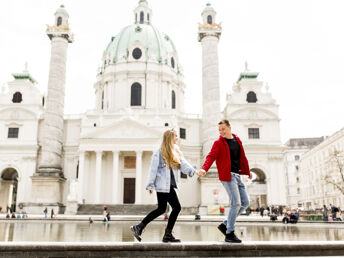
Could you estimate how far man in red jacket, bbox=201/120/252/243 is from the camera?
6.18 metres

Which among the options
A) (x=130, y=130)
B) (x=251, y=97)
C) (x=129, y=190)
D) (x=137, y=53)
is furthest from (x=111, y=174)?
(x=251, y=97)

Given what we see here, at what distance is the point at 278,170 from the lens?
155ft

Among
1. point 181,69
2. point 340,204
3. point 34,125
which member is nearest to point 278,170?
point 340,204

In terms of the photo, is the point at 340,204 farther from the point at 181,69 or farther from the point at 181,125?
the point at 181,69

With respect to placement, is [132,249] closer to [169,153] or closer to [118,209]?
[169,153]

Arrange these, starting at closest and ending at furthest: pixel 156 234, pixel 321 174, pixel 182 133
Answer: pixel 156 234
pixel 182 133
pixel 321 174

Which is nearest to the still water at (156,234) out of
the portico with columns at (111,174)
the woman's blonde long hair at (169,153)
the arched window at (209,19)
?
the woman's blonde long hair at (169,153)

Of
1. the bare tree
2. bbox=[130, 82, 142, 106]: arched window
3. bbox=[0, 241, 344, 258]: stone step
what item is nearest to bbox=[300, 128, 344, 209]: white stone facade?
the bare tree

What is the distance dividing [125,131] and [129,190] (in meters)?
7.79

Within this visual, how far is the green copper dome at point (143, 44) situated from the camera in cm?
5581

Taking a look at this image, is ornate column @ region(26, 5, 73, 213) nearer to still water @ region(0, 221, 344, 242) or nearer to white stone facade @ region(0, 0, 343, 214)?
white stone facade @ region(0, 0, 343, 214)

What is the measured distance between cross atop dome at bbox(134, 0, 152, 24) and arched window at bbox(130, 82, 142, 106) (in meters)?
15.0

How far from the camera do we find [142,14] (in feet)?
208

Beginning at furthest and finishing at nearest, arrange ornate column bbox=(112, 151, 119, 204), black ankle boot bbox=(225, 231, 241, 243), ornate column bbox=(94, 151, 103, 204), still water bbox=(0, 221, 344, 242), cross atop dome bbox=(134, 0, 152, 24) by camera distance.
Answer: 1. cross atop dome bbox=(134, 0, 152, 24)
2. ornate column bbox=(94, 151, 103, 204)
3. ornate column bbox=(112, 151, 119, 204)
4. still water bbox=(0, 221, 344, 242)
5. black ankle boot bbox=(225, 231, 241, 243)
